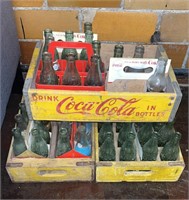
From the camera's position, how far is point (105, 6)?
1.34 meters

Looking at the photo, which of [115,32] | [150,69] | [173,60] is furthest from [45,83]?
[173,60]

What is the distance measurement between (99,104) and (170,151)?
1.28ft

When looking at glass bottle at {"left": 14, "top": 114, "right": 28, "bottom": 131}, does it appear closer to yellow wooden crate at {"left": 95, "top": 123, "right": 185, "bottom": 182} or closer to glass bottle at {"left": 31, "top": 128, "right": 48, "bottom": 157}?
glass bottle at {"left": 31, "top": 128, "right": 48, "bottom": 157}

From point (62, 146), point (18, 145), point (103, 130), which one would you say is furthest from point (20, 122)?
point (103, 130)

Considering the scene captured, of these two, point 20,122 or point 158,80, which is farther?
point 20,122

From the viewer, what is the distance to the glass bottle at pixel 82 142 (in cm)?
106

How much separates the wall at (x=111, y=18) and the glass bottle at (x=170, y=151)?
1.86 ft

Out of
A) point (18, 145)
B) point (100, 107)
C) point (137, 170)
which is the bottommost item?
point (137, 170)

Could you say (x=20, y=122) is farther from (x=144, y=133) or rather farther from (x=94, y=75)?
(x=144, y=133)

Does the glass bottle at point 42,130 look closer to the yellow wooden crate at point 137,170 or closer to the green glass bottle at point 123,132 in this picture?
the yellow wooden crate at point 137,170

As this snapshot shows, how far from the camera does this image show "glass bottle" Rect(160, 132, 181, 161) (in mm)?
1058

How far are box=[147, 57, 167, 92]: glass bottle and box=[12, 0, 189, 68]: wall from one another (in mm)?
451

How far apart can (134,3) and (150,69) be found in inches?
21.0

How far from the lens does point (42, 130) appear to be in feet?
3.75
